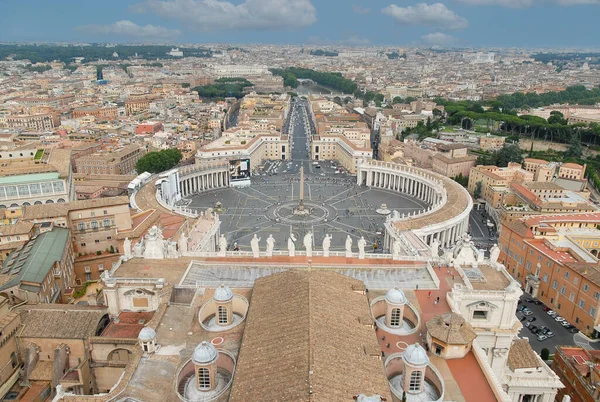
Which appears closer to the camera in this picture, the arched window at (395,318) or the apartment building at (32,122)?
the arched window at (395,318)

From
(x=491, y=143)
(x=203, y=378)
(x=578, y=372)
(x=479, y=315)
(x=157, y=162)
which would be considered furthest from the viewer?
(x=491, y=143)

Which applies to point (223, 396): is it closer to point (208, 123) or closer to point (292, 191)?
point (292, 191)

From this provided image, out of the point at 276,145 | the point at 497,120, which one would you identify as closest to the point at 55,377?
the point at 276,145

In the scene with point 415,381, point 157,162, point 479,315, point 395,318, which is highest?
point 415,381

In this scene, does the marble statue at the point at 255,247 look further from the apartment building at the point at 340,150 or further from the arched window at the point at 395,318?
the apartment building at the point at 340,150

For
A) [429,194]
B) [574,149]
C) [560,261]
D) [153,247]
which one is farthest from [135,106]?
[560,261]

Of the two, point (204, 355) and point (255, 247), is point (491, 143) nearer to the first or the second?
point (255, 247)

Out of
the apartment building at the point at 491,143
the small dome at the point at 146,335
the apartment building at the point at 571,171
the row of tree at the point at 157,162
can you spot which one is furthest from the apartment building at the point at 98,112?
the small dome at the point at 146,335
